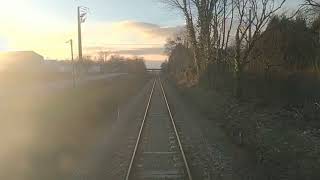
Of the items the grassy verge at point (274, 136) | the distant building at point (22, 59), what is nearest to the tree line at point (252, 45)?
the grassy verge at point (274, 136)

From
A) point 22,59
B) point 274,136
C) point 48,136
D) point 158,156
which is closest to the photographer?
point 158,156

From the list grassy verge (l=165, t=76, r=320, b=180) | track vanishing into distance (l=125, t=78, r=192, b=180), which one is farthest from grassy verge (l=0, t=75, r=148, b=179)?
grassy verge (l=165, t=76, r=320, b=180)

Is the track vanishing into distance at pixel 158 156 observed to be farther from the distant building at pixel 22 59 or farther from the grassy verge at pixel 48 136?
the distant building at pixel 22 59

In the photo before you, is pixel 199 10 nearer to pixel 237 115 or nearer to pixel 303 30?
pixel 303 30

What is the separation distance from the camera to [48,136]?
61.2ft

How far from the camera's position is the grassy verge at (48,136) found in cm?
1326

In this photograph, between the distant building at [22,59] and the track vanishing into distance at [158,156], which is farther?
the distant building at [22,59]

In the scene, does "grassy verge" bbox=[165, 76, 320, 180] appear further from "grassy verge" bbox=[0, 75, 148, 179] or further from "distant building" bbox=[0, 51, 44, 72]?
"distant building" bbox=[0, 51, 44, 72]

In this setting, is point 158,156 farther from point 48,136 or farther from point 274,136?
point 48,136

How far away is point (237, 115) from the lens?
2531cm

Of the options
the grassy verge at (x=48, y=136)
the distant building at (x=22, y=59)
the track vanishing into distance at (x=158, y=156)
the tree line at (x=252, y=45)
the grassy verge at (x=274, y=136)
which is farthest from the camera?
the distant building at (x=22, y=59)

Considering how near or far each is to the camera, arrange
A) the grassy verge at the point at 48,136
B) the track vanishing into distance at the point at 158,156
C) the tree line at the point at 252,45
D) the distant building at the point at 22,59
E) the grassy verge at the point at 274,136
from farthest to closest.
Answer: the distant building at the point at 22,59 → the tree line at the point at 252,45 → the grassy verge at the point at 48,136 → the grassy verge at the point at 274,136 → the track vanishing into distance at the point at 158,156

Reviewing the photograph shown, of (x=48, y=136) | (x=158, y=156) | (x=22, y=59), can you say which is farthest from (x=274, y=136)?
(x=22, y=59)

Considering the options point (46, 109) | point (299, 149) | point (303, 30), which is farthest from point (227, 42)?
point (299, 149)
